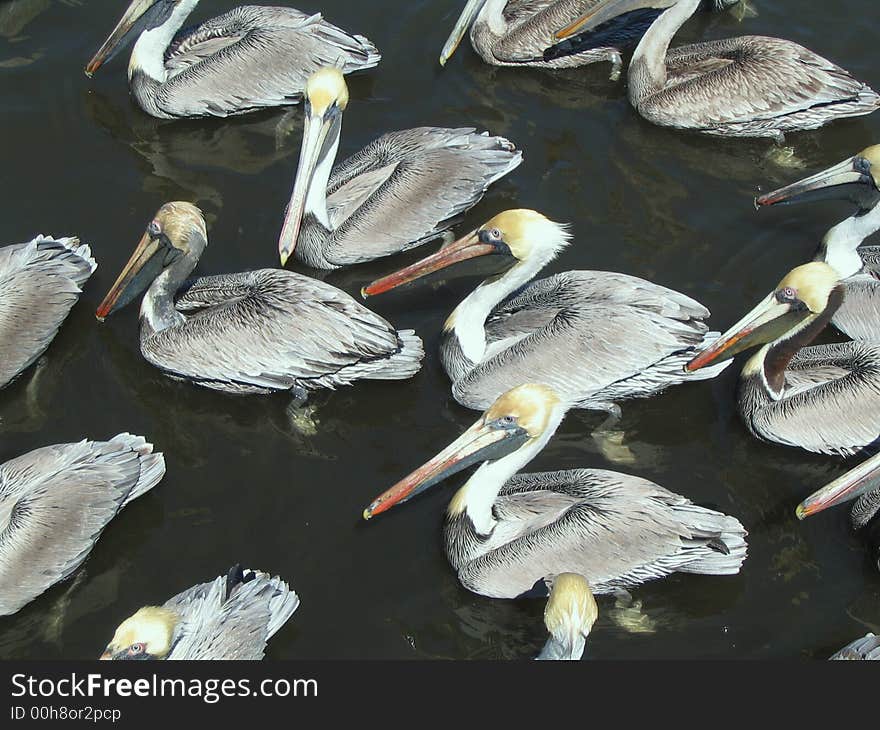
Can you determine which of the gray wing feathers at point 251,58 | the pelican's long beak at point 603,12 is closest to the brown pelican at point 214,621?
the gray wing feathers at point 251,58

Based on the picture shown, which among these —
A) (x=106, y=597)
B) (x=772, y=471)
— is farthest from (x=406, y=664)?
(x=772, y=471)

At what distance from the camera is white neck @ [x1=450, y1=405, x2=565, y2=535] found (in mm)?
6152

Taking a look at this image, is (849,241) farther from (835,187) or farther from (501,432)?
(501,432)

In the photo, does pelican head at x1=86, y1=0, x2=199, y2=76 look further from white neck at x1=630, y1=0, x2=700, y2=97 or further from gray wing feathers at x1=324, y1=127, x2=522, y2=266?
white neck at x1=630, y1=0, x2=700, y2=97

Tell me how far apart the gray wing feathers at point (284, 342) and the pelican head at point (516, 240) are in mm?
571

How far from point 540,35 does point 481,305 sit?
117 inches

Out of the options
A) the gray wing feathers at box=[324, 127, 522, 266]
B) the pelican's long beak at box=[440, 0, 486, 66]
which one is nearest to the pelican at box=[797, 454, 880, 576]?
the gray wing feathers at box=[324, 127, 522, 266]

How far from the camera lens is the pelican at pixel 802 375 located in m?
6.82

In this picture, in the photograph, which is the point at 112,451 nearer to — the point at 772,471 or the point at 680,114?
the point at 772,471

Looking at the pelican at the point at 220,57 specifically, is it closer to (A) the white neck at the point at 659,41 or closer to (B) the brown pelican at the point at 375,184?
(B) the brown pelican at the point at 375,184

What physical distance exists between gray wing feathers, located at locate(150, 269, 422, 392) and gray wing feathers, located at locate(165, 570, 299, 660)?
1388 mm

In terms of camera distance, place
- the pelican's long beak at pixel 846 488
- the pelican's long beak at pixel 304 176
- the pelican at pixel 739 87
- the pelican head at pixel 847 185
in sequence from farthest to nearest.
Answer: the pelican at pixel 739 87, the pelican's long beak at pixel 304 176, the pelican head at pixel 847 185, the pelican's long beak at pixel 846 488

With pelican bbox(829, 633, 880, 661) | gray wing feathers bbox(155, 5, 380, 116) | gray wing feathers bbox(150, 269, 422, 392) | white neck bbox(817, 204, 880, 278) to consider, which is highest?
gray wing feathers bbox(155, 5, 380, 116)

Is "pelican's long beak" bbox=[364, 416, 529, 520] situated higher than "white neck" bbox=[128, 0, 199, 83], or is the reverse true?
"white neck" bbox=[128, 0, 199, 83]
